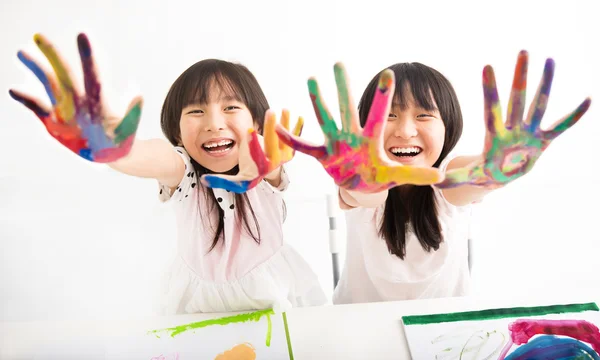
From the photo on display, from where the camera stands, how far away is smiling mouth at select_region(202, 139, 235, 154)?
859mm

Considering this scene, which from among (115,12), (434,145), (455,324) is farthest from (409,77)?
(115,12)

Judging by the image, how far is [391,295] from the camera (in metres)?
1.02

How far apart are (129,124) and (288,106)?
399mm

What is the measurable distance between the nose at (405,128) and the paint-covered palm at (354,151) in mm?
145

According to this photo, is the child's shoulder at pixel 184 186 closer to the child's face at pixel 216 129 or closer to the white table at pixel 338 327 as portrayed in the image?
the child's face at pixel 216 129

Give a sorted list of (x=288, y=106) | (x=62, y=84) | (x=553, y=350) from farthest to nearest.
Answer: (x=288, y=106), (x=553, y=350), (x=62, y=84)

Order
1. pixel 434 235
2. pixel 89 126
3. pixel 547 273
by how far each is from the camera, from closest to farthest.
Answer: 1. pixel 89 126
2. pixel 434 235
3. pixel 547 273

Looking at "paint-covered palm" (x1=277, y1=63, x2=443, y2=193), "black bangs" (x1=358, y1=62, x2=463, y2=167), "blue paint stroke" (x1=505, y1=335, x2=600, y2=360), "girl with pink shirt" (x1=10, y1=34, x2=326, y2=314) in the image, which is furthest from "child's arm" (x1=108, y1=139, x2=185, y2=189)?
"blue paint stroke" (x1=505, y1=335, x2=600, y2=360)

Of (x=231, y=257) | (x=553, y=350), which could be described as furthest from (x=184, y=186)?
(x=553, y=350)

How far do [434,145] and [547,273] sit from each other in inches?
26.5

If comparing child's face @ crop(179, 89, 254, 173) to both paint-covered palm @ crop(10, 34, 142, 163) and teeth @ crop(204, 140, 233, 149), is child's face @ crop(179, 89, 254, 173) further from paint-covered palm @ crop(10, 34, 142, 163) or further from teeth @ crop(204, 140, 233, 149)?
paint-covered palm @ crop(10, 34, 142, 163)

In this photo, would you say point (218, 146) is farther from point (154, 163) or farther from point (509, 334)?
point (509, 334)

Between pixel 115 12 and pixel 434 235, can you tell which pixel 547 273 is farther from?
pixel 115 12

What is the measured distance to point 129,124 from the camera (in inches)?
27.1
